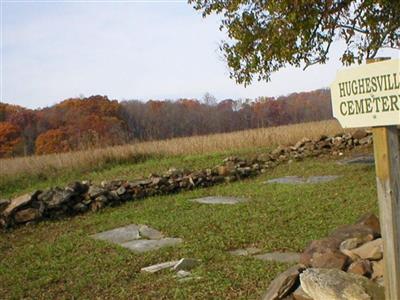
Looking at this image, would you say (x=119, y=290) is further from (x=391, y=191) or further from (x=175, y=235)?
(x=391, y=191)

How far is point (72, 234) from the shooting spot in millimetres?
7199

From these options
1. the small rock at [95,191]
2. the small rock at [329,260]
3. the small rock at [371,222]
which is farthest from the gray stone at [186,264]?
the small rock at [95,191]

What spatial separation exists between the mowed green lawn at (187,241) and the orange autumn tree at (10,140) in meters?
21.2

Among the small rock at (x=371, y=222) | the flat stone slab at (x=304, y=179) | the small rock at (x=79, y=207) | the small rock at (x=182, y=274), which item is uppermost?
the small rock at (x=371, y=222)

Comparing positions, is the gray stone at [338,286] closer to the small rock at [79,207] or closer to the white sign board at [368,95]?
the white sign board at [368,95]

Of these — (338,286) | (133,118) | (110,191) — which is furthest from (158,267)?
(133,118)

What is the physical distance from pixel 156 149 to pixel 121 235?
9859 mm

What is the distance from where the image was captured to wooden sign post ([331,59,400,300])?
97.3 inches

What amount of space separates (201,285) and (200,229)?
214cm

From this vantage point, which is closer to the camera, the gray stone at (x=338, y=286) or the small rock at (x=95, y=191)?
the gray stone at (x=338, y=286)

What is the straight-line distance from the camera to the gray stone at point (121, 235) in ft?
21.4

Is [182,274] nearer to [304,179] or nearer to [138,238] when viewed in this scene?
[138,238]

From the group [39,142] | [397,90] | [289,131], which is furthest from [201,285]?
[39,142]

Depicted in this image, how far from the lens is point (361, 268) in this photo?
3354 millimetres
